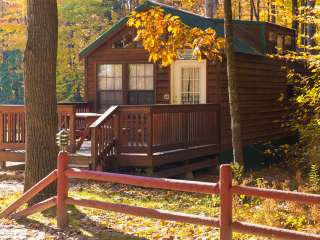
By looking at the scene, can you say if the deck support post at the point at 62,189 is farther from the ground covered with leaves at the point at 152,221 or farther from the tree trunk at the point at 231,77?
the tree trunk at the point at 231,77

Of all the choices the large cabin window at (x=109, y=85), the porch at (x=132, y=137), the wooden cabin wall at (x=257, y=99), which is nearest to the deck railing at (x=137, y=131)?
the porch at (x=132, y=137)

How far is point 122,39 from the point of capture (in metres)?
17.5

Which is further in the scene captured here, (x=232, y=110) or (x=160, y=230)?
(x=232, y=110)

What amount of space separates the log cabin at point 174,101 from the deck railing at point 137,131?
2 cm

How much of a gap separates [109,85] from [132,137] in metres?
5.20

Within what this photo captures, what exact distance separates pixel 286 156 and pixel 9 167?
8603mm

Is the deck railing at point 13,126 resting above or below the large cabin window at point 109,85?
below

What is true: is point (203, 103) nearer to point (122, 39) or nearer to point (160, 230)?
point (122, 39)

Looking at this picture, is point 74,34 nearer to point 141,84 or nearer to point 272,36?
point 272,36

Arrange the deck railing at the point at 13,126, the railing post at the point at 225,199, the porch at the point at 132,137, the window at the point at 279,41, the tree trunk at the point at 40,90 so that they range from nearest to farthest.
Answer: the railing post at the point at 225,199, the tree trunk at the point at 40,90, the porch at the point at 132,137, the deck railing at the point at 13,126, the window at the point at 279,41

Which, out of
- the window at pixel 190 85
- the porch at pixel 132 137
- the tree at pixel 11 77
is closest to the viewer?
the porch at pixel 132 137

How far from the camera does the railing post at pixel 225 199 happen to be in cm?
599

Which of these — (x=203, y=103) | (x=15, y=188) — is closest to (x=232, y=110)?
(x=203, y=103)

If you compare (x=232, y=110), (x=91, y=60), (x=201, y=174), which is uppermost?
(x=91, y=60)
